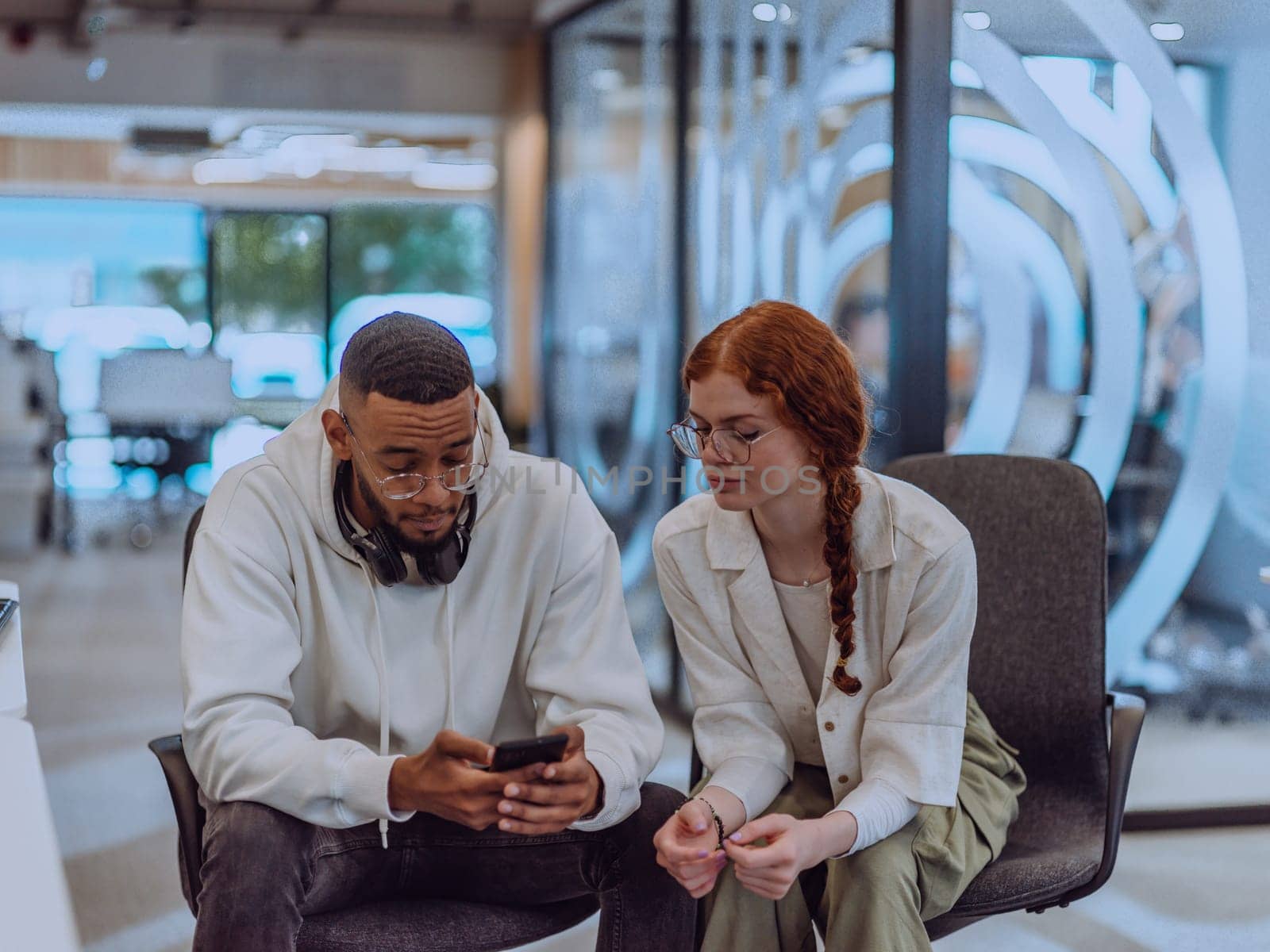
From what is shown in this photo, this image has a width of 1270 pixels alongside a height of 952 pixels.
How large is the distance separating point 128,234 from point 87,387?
143 cm

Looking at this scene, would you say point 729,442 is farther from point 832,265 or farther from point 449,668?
point 832,265

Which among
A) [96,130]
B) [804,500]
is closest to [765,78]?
[804,500]

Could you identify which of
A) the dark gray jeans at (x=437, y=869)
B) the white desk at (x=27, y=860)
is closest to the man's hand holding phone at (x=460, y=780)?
the dark gray jeans at (x=437, y=869)

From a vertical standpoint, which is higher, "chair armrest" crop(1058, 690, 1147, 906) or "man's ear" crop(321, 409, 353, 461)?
"man's ear" crop(321, 409, 353, 461)

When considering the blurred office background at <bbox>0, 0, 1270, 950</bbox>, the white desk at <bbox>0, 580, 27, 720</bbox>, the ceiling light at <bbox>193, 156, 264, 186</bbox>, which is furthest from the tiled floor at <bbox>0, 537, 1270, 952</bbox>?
the ceiling light at <bbox>193, 156, 264, 186</bbox>

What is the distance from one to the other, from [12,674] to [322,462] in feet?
1.44

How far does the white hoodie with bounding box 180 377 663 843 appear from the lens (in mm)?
1566

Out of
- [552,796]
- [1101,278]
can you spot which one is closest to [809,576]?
[552,796]

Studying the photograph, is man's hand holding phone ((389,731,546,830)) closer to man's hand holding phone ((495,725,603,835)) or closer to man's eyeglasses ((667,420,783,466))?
man's hand holding phone ((495,725,603,835))

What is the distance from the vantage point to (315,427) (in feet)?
5.83

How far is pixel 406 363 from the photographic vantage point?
1.62m

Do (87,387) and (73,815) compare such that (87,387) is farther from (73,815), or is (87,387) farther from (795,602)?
(795,602)

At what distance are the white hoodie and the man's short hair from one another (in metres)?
0.12

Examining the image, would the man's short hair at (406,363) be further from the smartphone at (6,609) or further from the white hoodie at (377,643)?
the smartphone at (6,609)
